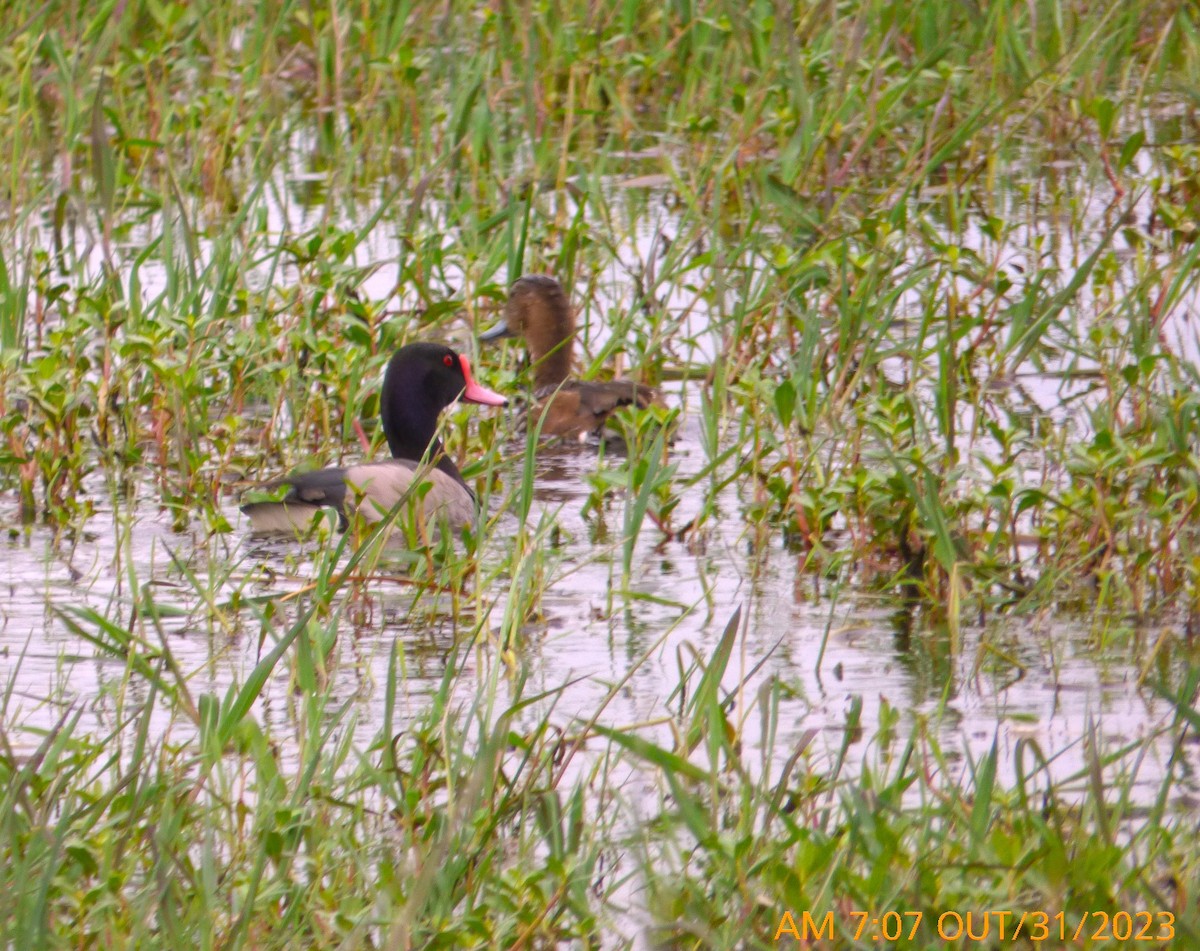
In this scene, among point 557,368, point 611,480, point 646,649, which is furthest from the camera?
point 557,368

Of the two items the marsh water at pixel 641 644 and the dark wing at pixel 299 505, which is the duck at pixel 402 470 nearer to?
the dark wing at pixel 299 505

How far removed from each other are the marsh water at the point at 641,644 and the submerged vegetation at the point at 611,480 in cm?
3

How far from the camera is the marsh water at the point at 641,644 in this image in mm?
4555

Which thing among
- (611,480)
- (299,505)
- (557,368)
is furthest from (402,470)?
(557,368)

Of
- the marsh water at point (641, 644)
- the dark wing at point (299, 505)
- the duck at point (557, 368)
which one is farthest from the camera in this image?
the duck at point (557, 368)

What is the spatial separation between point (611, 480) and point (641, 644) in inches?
22.0

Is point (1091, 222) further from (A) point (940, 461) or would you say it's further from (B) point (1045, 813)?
(B) point (1045, 813)

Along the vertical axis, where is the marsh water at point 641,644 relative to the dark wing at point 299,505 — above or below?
below

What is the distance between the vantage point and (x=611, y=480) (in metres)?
5.62

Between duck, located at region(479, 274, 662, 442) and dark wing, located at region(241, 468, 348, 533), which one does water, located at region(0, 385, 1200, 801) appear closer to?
dark wing, located at region(241, 468, 348, 533)

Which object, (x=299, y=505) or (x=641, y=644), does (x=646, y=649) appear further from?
(x=299, y=505)

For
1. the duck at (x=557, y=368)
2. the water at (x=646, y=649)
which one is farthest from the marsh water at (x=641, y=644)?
the duck at (x=557, y=368)

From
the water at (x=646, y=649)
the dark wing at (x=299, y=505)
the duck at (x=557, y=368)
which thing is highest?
the duck at (x=557, y=368)

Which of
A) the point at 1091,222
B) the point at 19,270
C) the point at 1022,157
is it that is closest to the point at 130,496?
the point at 19,270
